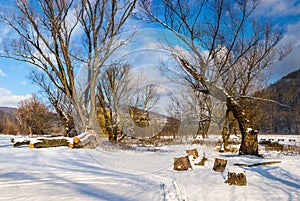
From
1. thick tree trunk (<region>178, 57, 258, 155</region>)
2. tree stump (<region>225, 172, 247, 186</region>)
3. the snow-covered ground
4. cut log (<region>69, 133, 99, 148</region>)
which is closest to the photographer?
the snow-covered ground

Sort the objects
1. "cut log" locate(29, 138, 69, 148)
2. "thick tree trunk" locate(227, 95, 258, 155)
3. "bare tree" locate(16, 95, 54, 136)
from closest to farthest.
A: "thick tree trunk" locate(227, 95, 258, 155)
"cut log" locate(29, 138, 69, 148)
"bare tree" locate(16, 95, 54, 136)

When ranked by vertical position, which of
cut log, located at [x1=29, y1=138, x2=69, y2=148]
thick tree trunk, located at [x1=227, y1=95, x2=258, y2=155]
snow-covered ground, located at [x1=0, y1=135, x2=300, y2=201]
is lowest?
snow-covered ground, located at [x1=0, y1=135, x2=300, y2=201]

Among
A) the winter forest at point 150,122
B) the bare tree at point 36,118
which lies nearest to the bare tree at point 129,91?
the winter forest at point 150,122

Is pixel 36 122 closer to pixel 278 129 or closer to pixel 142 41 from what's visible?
pixel 142 41

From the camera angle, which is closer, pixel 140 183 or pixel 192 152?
pixel 140 183

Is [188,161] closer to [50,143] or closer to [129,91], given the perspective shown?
[129,91]

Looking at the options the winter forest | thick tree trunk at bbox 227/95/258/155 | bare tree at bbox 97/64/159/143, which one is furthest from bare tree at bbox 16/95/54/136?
thick tree trunk at bbox 227/95/258/155

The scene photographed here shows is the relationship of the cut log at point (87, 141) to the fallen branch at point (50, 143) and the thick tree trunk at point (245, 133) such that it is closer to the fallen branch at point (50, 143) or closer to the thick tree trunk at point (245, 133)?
the fallen branch at point (50, 143)

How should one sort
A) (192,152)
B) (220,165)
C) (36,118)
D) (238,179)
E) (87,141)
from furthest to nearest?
(36,118) < (87,141) < (192,152) < (220,165) < (238,179)

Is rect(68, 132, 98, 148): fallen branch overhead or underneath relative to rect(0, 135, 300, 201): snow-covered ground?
overhead

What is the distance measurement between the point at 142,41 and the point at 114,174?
2611 millimetres

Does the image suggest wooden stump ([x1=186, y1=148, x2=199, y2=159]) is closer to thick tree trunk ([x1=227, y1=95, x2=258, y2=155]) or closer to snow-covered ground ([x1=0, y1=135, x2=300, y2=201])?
snow-covered ground ([x1=0, y1=135, x2=300, y2=201])

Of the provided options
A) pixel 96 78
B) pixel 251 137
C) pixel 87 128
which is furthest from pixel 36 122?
pixel 251 137

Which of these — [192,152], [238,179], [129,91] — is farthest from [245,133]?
[129,91]
